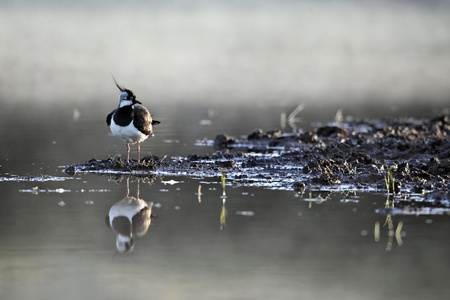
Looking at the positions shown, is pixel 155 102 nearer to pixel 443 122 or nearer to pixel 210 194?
pixel 443 122

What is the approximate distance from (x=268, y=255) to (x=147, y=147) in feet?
26.6

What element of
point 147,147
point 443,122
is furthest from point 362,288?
point 443,122

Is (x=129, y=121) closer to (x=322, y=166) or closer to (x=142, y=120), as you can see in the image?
(x=142, y=120)

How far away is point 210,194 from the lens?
936 centimetres

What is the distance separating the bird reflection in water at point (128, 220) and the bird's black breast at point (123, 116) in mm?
2124

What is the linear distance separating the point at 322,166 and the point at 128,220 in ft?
10.5

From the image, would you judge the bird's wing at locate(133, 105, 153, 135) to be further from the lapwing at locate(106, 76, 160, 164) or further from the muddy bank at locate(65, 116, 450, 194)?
the muddy bank at locate(65, 116, 450, 194)

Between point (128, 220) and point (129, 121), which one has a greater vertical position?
point (129, 121)

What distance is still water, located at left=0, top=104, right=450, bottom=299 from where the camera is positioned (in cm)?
578

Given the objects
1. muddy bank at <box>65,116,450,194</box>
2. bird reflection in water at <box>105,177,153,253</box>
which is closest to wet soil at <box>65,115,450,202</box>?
muddy bank at <box>65,116,450,194</box>

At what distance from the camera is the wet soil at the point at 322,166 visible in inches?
379

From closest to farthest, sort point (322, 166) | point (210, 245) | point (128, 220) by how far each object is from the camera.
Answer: point (210, 245) < point (128, 220) < point (322, 166)

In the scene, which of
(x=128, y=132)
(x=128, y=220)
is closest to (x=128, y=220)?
(x=128, y=220)

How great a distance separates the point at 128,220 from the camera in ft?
26.2
